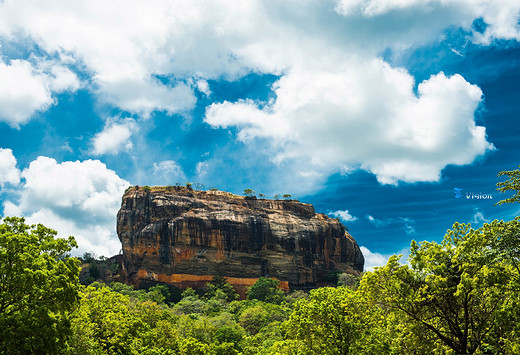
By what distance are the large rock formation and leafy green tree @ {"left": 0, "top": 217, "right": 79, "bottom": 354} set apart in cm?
8619

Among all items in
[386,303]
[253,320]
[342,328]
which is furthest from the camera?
[253,320]

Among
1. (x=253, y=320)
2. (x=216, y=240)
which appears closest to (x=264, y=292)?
(x=216, y=240)

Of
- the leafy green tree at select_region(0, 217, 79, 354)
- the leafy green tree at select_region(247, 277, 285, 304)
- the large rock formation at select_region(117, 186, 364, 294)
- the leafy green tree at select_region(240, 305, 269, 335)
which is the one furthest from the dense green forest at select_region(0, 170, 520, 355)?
the large rock formation at select_region(117, 186, 364, 294)

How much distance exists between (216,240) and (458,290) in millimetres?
93416

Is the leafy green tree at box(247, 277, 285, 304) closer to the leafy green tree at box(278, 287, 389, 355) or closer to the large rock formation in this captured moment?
the large rock formation

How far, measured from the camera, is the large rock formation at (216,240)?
10338 cm

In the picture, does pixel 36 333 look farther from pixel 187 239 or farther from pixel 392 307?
pixel 187 239

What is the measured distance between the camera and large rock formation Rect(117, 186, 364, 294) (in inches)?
4070

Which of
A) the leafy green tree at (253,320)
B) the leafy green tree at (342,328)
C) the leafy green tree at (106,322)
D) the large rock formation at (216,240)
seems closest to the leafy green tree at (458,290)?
the leafy green tree at (342,328)

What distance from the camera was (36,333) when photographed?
16.0m

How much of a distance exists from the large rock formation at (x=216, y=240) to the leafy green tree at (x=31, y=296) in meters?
86.2

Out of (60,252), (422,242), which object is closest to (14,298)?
(60,252)

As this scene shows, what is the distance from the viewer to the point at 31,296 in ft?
56.0

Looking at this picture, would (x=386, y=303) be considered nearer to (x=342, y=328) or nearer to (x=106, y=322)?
(x=342, y=328)
